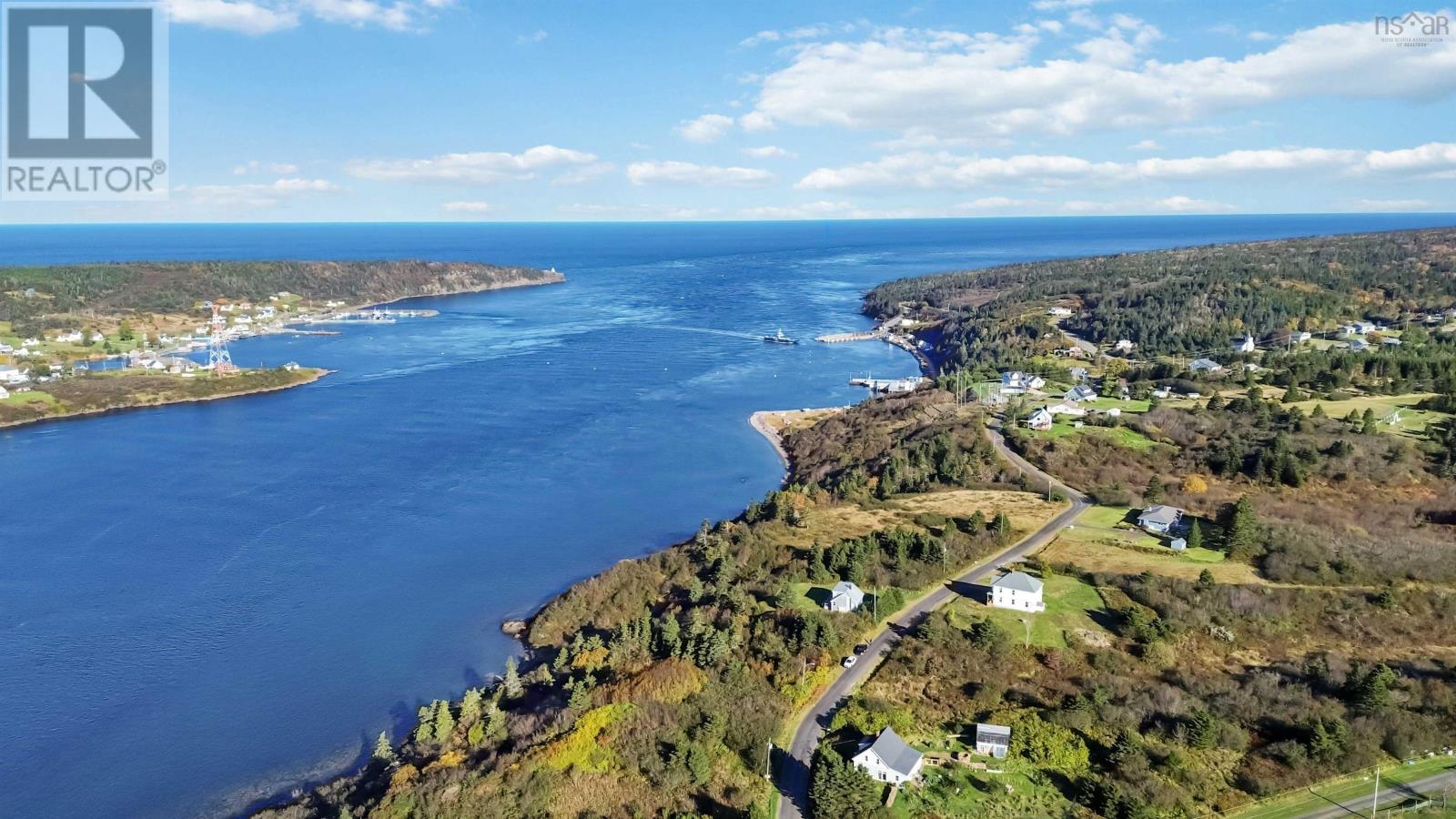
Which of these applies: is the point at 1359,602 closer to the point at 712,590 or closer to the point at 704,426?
the point at 712,590

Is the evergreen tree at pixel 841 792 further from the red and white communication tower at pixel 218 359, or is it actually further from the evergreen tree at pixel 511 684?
the red and white communication tower at pixel 218 359

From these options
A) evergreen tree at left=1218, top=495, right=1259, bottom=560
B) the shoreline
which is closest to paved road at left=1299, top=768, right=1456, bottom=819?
evergreen tree at left=1218, top=495, right=1259, bottom=560

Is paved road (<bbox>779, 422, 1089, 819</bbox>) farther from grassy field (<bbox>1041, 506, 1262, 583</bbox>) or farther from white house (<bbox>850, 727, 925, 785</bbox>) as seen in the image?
white house (<bbox>850, 727, 925, 785</bbox>)

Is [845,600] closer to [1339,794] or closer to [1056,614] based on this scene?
[1056,614]

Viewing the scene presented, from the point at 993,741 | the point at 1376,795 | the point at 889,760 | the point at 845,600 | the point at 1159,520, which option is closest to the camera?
the point at 1376,795

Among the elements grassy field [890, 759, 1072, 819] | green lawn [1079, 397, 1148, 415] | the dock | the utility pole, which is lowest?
grassy field [890, 759, 1072, 819]

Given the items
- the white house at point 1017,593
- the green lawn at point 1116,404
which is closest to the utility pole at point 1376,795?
the white house at point 1017,593

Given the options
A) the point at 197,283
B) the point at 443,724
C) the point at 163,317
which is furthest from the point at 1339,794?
the point at 197,283
